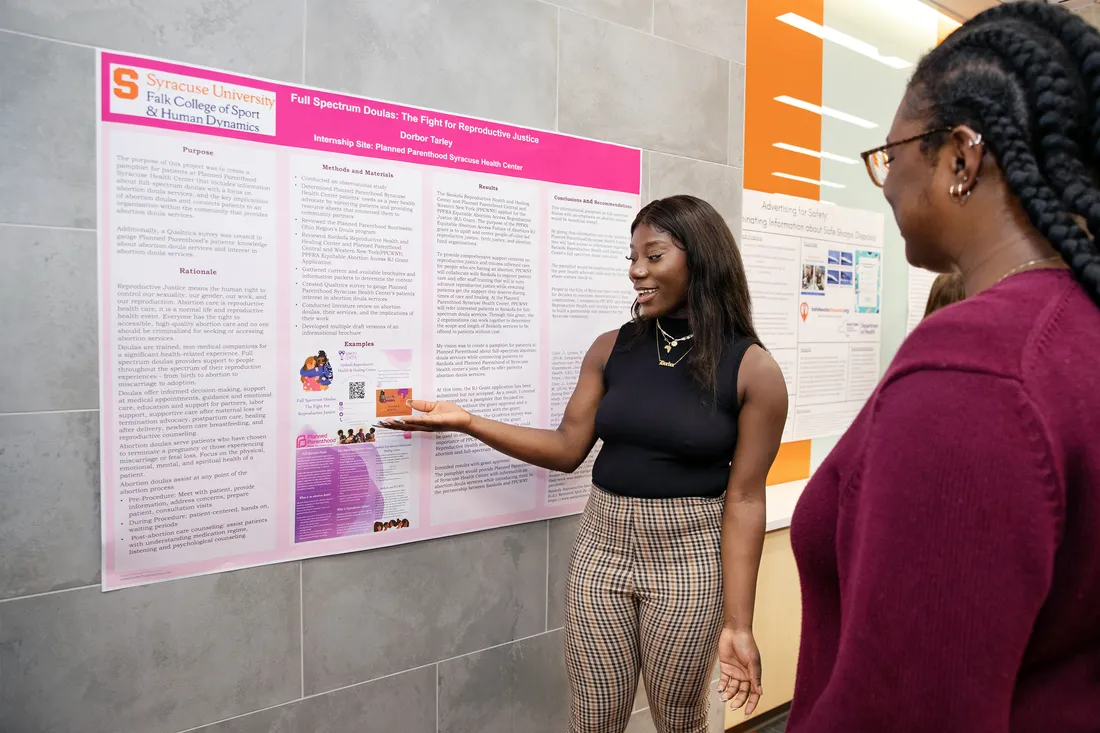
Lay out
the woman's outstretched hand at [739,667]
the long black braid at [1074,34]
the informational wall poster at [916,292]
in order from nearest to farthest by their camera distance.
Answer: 1. the long black braid at [1074,34]
2. the woman's outstretched hand at [739,667]
3. the informational wall poster at [916,292]

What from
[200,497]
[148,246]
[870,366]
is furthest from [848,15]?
[200,497]

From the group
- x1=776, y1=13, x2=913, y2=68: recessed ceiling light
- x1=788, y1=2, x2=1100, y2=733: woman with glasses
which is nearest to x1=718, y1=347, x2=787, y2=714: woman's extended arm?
x1=788, y1=2, x2=1100, y2=733: woman with glasses

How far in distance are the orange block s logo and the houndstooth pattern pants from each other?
1364 mm

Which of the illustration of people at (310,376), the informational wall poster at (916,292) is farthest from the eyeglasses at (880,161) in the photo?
the informational wall poster at (916,292)

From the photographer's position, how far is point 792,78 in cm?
280

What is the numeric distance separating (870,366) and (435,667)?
2516 millimetres

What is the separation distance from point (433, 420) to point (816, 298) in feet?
6.76

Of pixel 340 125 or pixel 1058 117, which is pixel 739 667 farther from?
pixel 340 125

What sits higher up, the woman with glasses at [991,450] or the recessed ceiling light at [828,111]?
the recessed ceiling light at [828,111]

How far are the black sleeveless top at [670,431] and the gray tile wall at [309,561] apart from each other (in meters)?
0.58

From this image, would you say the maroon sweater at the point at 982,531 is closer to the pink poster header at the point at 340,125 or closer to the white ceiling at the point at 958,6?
the pink poster header at the point at 340,125

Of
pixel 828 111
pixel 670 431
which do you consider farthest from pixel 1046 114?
pixel 828 111

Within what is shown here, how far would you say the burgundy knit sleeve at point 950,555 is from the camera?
0.49 m

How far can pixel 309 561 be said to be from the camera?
1652mm
